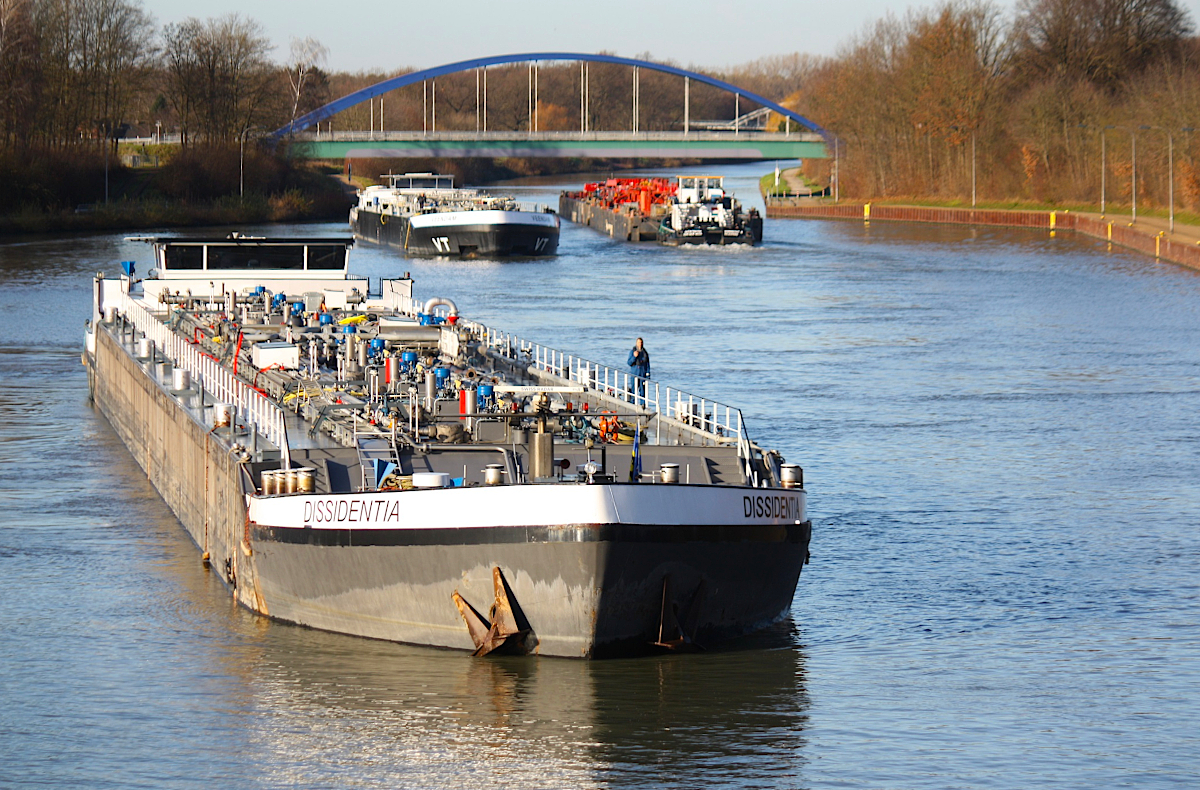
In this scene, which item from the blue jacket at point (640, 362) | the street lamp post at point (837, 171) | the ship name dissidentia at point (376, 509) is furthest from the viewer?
the street lamp post at point (837, 171)

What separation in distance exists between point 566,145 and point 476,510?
400ft

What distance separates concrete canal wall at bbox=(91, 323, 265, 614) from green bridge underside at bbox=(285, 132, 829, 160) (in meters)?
98.1

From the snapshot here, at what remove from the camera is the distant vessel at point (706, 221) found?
89.1 m

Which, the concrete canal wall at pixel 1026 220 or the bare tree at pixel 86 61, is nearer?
the concrete canal wall at pixel 1026 220

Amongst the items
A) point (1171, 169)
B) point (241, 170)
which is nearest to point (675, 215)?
point (1171, 169)

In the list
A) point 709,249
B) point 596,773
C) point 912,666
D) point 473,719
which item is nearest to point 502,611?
point 473,719

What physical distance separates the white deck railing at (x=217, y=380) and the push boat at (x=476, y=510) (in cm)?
7

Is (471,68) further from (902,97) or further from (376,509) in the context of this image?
(376,509)

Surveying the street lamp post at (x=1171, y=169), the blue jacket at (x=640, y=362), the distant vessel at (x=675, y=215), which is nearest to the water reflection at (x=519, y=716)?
the blue jacket at (x=640, y=362)

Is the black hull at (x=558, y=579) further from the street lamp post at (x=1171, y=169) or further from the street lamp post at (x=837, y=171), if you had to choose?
the street lamp post at (x=837, y=171)

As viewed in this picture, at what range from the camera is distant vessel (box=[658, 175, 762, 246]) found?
292ft

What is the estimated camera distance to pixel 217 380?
84.2ft

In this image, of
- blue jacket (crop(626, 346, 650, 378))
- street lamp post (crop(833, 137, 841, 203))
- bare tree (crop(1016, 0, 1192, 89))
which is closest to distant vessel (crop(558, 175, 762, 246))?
street lamp post (crop(833, 137, 841, 203))

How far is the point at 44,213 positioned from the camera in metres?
94.7
